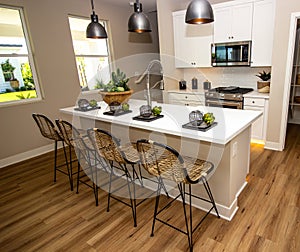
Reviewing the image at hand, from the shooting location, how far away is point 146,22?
8.45 feet

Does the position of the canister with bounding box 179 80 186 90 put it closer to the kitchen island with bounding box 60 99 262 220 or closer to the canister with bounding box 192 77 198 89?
the canister with bounding box 192 77 198 89

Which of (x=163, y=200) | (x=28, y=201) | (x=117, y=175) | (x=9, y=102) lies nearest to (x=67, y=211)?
(x=28, y=201)

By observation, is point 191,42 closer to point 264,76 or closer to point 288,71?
point 264,76

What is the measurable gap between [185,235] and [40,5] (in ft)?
13.9

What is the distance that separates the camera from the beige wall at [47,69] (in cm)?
372

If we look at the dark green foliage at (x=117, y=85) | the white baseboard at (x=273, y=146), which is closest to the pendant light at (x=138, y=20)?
the dark green foliage at (x=117, y=85)

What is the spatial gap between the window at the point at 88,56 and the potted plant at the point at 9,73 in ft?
4.01

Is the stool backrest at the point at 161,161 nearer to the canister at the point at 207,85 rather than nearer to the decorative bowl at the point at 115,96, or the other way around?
the decorative bowl at the point at 115,96

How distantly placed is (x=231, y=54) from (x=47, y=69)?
3.40 meters

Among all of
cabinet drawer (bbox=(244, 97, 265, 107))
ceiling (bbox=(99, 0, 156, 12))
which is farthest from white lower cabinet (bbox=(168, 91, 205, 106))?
ceiling (bbox=(99, 0, 156, 12))

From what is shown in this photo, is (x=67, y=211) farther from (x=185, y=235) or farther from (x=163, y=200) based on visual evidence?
(x=185, y=235)

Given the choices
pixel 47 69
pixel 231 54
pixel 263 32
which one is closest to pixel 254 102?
pixel 231 54

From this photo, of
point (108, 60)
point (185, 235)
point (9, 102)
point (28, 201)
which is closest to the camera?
point (185, 235)

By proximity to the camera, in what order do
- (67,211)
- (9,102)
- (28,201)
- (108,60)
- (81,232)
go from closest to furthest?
(81,232) → (67,211) → (28,201) → (9,102) → (108,60)
